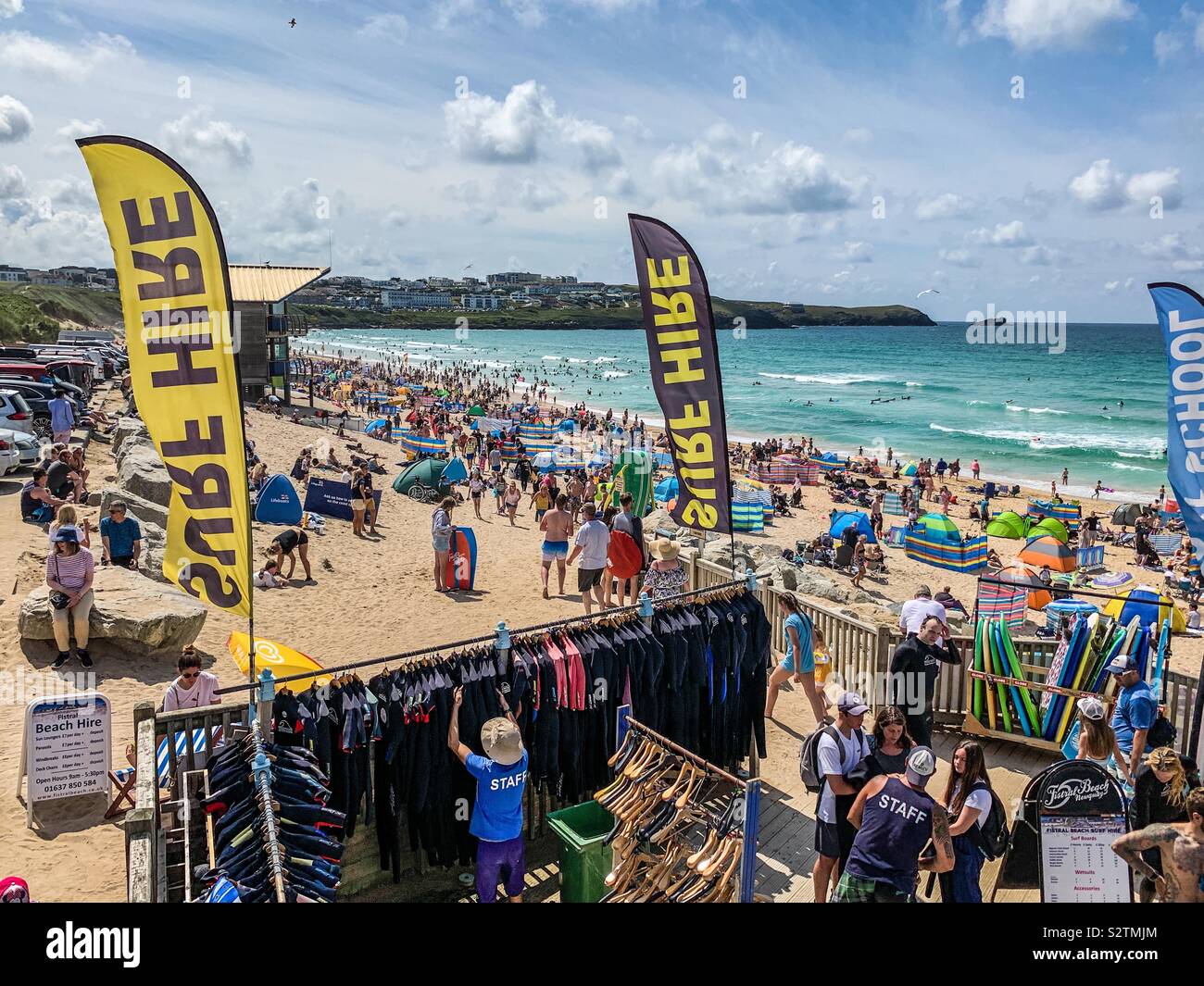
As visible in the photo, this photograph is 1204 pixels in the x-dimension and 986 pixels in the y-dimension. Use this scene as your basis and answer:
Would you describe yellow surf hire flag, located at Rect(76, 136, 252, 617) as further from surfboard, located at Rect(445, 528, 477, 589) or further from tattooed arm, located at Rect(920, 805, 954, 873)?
surfboard, located at Rect(445, 528, 477, 589)

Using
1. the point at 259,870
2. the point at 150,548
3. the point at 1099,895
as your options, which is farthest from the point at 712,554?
the point at 259,870

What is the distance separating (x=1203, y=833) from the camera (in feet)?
13.8

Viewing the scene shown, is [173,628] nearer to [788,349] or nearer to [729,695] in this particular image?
[729,695]

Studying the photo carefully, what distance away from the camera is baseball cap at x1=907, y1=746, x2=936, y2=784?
15.0 ft

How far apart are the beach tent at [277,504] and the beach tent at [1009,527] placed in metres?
19.8

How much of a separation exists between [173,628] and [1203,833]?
9.66m

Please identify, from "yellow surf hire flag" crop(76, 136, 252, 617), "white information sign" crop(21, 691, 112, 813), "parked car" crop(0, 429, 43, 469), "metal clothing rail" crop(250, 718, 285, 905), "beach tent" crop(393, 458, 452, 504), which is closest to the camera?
"metal clothing rail" crop(250, 718, 285, 905)

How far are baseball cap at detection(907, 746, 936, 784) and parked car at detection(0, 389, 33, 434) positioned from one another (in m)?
20.8

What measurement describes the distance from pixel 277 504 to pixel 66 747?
36.8 ft

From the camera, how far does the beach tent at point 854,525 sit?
2234cm

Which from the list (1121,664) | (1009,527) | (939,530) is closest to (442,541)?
(1121,664)

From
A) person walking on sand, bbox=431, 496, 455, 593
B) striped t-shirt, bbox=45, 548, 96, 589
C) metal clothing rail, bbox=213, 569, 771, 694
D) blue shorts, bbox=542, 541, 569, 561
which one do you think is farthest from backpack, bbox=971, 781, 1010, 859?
person walking on sand, bbox=431, 496, 455, 593

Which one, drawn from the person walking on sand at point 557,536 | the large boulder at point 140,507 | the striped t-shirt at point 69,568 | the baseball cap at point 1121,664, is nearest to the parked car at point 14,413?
the large boulder at point 140,507

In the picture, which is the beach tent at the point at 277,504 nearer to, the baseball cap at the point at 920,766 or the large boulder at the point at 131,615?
the large boulder at the point at 131,615
